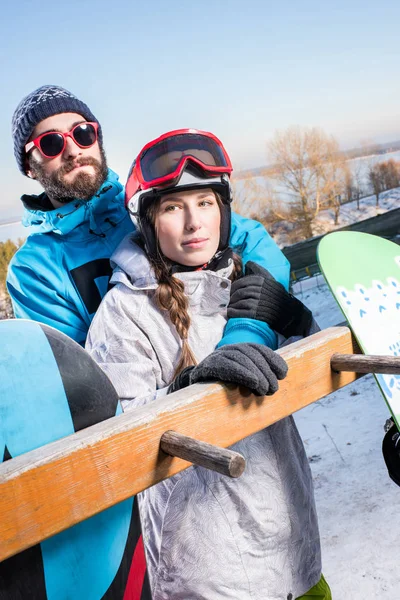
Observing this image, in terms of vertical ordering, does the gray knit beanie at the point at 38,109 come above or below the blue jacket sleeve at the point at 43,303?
above

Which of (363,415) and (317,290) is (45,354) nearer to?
(363,415)

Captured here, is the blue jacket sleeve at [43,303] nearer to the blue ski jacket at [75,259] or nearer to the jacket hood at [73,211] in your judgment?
the blue ski jacket at [75,259]

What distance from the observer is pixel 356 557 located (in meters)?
2.70

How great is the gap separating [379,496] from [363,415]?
1.22 meters

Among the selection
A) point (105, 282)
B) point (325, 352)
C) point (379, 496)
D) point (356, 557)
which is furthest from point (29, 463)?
point (379, 496)

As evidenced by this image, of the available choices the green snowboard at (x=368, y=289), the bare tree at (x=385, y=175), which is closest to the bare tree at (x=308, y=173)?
the bare tree at (x=385, y=175)

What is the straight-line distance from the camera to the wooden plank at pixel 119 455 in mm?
876

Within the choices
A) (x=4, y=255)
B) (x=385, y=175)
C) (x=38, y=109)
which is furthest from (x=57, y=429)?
(x=385, y=175)

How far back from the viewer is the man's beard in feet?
5.71

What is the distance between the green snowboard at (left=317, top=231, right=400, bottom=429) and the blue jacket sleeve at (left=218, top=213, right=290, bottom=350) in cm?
12

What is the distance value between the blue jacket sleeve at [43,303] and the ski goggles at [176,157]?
0.43 meters

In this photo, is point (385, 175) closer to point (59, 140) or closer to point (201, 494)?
point (59, 140)

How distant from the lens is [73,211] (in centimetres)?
173

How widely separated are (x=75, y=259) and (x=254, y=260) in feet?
1.70
